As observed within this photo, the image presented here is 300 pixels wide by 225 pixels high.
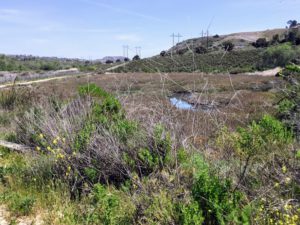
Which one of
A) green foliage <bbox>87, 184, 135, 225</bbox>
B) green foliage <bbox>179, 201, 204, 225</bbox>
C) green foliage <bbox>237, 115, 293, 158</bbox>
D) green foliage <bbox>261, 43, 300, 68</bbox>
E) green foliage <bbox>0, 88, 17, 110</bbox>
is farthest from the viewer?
green foliage <bbox>261, 43, 300, 68</bbox>

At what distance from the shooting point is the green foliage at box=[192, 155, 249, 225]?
3.64 metres

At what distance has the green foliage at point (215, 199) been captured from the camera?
364 cm

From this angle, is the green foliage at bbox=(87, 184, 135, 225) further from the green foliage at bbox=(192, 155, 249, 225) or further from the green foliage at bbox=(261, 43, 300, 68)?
the green foliage at bbox=(261, 43, 300, 68)

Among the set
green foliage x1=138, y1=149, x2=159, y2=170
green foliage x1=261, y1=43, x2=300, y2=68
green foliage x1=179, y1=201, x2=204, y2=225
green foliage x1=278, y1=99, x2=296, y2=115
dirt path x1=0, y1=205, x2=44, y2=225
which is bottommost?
dirt path x1=0, y1=205, x2=44, y2=225

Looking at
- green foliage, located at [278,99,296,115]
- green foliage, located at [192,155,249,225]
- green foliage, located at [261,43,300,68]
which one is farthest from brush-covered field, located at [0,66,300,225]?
green foliage, located at [261,43,300,68]

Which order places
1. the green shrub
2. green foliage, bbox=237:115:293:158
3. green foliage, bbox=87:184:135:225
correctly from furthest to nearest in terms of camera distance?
green foliage, bbox=237:115:293:158
the green shrub
green foliage, bbox=87:184:135:225

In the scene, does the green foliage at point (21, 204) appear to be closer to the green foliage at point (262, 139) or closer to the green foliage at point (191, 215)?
the green foliage at point (191, 215)

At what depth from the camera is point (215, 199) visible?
3.72 meters

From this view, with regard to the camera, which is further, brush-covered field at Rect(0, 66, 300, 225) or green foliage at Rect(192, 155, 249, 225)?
brush-covered field at Rect(0, 66, 300, 225)

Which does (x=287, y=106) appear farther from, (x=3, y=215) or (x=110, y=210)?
(x=3, y=215)

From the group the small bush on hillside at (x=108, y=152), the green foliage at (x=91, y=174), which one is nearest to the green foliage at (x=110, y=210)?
the small bush on hillside at (x=108, y=152)

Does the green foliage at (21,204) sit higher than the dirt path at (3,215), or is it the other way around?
the green foliage at (21,204)

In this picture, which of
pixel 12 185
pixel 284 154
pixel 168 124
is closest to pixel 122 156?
pixel 168 124

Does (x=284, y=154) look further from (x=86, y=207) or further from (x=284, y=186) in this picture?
(x=86, y=207)
